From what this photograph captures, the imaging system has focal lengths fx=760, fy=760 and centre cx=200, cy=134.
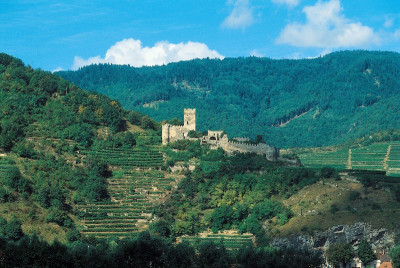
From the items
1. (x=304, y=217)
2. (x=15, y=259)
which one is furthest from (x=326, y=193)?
(x=15, y=259)

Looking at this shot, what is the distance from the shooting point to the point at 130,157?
258 feet

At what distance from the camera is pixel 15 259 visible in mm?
49406

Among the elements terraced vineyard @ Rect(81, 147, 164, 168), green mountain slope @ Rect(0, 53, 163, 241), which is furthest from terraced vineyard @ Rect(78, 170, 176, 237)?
terraced vineyard @ Rect(81, 147, 164, 168)

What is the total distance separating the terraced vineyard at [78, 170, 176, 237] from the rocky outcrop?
45.4 feet

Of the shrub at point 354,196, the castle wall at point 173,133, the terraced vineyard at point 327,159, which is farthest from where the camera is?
the terraced vineyard at point 327,159

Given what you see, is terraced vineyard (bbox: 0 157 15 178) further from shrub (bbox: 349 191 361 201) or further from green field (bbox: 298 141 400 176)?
green field (bbox: 298 141 400 176)

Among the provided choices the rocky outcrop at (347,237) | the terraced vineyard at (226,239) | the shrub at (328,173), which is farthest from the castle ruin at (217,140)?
the rocky outcrop at (347,237)

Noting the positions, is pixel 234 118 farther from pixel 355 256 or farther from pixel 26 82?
pixel 355 256

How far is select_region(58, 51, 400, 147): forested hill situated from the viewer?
139m

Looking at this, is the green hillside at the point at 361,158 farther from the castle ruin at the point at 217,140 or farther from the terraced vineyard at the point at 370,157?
the castle ruin at the point at 217,140

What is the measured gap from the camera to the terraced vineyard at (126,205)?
2596 inches

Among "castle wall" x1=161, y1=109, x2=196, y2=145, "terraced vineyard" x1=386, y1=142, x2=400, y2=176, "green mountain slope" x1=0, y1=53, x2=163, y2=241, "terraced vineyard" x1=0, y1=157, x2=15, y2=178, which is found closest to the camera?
"green mountain slope" x1=0, y1=53, x2=163, y2=241

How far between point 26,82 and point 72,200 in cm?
2328

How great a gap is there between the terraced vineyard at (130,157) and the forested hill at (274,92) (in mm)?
49866
